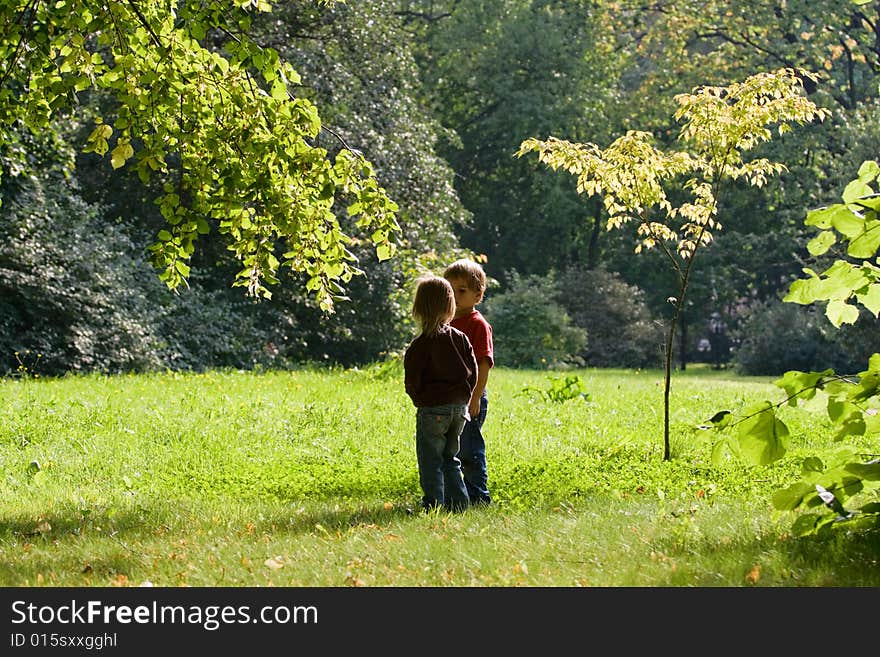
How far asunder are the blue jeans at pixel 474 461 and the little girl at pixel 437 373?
44 cm

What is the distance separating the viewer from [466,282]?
275 inches

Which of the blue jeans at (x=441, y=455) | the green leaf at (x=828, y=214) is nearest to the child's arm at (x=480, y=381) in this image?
the blue jeans at (x=441, y=455)

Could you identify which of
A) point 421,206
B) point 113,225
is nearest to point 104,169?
point 113,225

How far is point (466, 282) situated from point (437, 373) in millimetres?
710

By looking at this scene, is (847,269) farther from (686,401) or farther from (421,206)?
(421,206)

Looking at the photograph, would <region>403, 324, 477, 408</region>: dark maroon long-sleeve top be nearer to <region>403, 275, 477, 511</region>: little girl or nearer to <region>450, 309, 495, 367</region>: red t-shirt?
<region>403, 275, 477, 511</region>: little girl

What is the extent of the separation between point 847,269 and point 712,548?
1.69 metres

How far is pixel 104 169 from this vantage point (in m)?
A: 20.2

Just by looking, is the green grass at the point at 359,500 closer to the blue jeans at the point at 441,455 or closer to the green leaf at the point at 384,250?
the blue jeans at the point at 441,455

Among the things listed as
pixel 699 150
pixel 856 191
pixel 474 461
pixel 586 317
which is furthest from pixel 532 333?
pixel 856 191

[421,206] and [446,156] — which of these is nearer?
[421,206]

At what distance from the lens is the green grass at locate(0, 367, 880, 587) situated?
526cm

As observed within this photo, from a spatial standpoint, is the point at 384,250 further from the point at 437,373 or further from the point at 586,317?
the point at 586,317

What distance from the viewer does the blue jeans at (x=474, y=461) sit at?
725 cm
